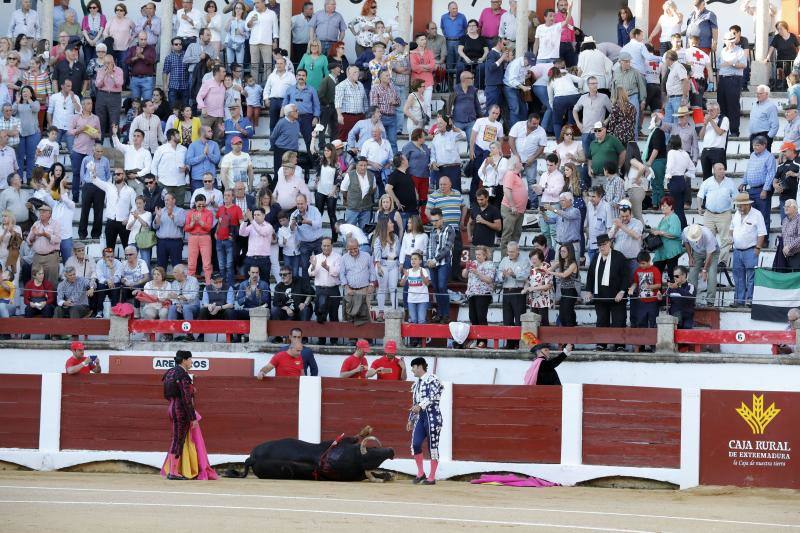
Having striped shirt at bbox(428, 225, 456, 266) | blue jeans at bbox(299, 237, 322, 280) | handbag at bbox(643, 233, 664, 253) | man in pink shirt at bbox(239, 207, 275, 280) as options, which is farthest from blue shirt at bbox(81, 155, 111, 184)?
handbag at bbox(643, 233, 664, 253)

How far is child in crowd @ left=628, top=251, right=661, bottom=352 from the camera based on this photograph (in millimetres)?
18484

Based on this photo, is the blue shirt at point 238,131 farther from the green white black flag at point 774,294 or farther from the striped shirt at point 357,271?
the green white black flag at point 774,294

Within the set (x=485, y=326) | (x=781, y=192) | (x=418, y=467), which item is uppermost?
(x=781, y=192)

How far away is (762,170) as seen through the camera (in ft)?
65.2

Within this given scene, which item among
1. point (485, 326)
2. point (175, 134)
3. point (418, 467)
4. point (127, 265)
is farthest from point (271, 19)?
point (418, 467)

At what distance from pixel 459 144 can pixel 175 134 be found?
3.86 metres

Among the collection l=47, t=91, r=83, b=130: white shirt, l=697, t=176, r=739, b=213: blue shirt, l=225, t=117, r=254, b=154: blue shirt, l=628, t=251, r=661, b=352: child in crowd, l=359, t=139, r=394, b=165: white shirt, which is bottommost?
l=628, t=251, r=661, b=352: child in crowd

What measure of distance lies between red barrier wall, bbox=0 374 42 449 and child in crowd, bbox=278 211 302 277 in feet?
10.6

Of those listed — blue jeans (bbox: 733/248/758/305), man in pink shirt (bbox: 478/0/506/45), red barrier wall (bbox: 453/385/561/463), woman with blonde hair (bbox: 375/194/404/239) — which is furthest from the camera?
man in pink shirt (bbox: 478/0/506/45)

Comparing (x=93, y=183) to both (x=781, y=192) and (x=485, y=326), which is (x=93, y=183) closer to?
(x=485, y=326)

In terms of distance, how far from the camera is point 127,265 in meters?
20.2

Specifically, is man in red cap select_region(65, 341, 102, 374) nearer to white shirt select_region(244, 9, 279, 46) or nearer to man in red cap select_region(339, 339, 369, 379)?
man in red cap select_region(339, 339, 369, 379)

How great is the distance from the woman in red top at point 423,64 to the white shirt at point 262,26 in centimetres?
234

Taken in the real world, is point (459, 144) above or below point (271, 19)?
below
